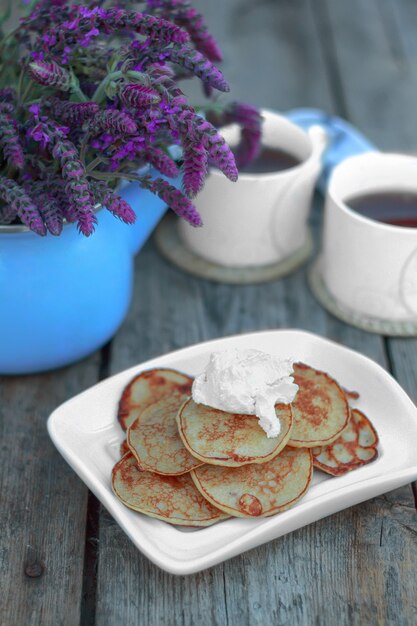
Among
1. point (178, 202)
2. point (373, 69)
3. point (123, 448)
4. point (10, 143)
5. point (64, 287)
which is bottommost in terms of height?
point (373, 69)

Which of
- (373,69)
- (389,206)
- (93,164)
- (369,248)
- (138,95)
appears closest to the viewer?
(138,95)

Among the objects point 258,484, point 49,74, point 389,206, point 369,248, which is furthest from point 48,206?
point 389,206

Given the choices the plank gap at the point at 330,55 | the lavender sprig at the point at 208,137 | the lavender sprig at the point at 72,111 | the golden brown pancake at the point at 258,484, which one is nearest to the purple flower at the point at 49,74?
the lavender sprig at the point at 72,111

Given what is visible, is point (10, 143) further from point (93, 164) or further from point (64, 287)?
point (64, 287)

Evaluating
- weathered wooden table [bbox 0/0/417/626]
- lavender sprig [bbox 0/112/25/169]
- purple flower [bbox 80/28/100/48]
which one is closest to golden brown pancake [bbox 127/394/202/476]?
weathered wooden table [bbox 0/0/417/626]

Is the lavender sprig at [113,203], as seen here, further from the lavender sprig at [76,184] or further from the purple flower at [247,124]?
the purple flower at [247,124]

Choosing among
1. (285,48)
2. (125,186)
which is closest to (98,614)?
(125,186)
